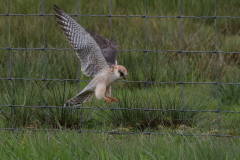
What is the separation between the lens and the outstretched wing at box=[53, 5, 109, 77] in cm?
425

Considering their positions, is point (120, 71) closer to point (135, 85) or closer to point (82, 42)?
point (82, 42)

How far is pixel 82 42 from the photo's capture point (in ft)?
14.1

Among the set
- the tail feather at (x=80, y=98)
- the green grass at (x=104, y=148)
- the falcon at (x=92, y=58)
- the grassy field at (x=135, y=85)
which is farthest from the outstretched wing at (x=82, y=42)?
the green grass at (x=104, y=148)

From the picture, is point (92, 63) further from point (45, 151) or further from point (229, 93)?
point (229, 93)

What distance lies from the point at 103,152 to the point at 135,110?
137 cm

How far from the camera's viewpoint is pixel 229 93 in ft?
18.7

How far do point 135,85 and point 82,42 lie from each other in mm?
2186

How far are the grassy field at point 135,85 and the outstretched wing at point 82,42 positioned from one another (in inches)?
5.7

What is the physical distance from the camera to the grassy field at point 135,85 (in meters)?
3.92

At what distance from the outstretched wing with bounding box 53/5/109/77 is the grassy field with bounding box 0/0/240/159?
145mm

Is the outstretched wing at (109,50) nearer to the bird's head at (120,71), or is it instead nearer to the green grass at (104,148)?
the bird's head at (120,71)

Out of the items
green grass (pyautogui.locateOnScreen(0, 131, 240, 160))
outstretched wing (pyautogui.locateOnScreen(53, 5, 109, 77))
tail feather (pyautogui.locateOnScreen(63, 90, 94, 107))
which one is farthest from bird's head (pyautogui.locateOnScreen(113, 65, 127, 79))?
green grass (pyautogui.locateOnScreen(0, 131, 240, 160))

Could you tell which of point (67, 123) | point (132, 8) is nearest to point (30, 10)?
point (132, 8)

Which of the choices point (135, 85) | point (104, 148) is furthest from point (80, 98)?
point (135, 85)
